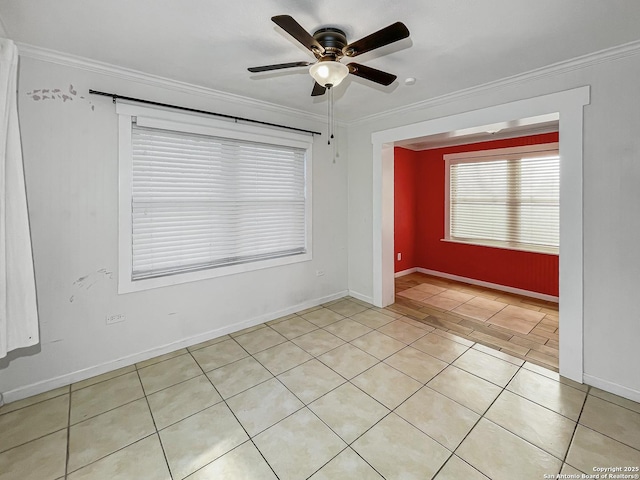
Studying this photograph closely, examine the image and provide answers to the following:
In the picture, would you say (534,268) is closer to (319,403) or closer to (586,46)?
(586,46)

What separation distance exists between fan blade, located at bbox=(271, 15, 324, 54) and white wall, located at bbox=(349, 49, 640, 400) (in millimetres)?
2132

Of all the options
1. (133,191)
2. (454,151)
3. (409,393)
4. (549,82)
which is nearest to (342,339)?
(409,393)

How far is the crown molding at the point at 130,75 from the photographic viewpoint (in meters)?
2.18

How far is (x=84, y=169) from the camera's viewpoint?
2404 mm

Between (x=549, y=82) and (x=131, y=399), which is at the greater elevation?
(x=549, y=82)

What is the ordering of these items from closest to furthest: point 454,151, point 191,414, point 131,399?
point 191,414
point 131,399
point 454,151

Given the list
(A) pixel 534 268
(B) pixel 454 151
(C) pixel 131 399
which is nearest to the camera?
(C) pixel 131 399

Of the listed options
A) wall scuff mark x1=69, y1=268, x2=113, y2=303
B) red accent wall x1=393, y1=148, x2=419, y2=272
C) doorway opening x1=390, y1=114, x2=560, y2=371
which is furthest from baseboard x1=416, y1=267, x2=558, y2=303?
Result: wall scuff mark x1=69, y1=268, x2=113, y2=303

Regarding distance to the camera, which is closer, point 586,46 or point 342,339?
point 586,46

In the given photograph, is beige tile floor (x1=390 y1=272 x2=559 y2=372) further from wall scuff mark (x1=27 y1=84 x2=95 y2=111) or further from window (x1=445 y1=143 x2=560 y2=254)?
wall scuff mark (x1=27 y1=84 x2=95 y2=111)

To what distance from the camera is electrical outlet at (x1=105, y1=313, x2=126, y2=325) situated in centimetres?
257

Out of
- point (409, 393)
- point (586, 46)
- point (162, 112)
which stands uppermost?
point (586, 46)

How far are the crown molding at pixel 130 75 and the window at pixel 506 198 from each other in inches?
140

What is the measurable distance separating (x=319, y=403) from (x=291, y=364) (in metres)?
0.58
